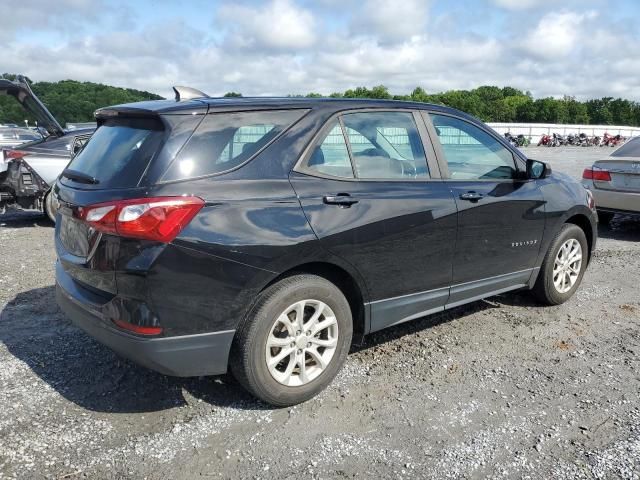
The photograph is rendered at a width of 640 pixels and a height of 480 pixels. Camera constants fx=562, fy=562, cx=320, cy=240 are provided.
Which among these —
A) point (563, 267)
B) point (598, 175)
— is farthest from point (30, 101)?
point (598, 175)

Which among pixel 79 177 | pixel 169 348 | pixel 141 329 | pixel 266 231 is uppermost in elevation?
pixel 79 177

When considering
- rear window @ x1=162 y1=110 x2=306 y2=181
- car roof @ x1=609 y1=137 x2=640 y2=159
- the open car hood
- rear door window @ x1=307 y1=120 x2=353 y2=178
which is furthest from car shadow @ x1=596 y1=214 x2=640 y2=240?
the open car hood

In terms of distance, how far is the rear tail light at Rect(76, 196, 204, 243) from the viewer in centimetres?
279

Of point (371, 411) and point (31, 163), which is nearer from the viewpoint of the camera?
point (371, 411)

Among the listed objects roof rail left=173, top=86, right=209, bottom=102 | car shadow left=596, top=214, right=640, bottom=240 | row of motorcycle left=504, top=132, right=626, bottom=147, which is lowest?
car shadow left=596, top=214, right=640, bottom=240

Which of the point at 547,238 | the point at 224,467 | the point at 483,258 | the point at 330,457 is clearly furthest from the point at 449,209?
the point at 224,467

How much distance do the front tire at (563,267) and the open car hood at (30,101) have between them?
24.3 ft

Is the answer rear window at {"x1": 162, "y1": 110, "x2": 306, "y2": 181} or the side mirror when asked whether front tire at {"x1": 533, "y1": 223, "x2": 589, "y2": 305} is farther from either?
rear window at {"x1": 162, "y1": 110, "x2": 306, "y2": 181}

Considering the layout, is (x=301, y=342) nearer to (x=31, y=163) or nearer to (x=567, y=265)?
(x=567, y=265)

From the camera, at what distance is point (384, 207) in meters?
3.56

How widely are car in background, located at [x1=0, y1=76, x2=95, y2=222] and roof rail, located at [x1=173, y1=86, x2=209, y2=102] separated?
5383 millimetres

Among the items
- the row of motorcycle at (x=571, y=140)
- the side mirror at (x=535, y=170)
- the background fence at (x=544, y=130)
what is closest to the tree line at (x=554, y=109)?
the background fence at (x=544, y=130)

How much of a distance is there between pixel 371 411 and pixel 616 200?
6.58m

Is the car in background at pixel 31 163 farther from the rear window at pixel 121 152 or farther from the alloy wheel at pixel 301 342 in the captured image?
the alloy wheel at pixel 301 342
